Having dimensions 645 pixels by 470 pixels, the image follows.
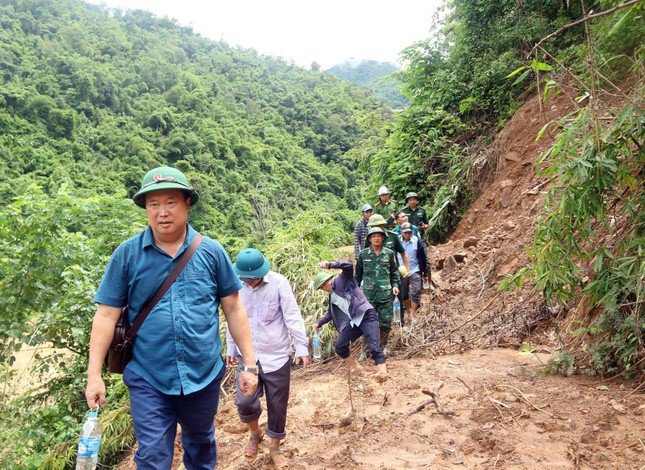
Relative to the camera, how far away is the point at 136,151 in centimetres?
4000

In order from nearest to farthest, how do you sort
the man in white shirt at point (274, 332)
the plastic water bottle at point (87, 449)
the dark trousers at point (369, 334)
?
1. the plastic water bottle at point (87, 449)
2. the man in white shirt at point (274, 332)
3. the dark trousers at point (369, 334)

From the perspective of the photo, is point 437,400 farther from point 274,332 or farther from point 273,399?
point 274,332

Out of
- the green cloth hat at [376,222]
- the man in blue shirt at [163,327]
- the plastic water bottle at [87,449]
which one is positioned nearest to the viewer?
the plastic water bottle at [87,449]

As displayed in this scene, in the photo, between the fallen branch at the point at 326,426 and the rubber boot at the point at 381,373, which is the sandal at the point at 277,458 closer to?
the fallen branch at the point at 326,426

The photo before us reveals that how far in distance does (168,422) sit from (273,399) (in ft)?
3.82

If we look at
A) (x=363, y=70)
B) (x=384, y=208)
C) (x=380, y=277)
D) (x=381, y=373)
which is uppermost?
(x=363, y=70)

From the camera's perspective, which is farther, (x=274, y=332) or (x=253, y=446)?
(x=253, y=446)

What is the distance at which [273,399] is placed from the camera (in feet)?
10.8

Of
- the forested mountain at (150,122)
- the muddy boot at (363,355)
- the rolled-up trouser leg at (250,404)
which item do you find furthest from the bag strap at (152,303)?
the forested mountain at (150,122)

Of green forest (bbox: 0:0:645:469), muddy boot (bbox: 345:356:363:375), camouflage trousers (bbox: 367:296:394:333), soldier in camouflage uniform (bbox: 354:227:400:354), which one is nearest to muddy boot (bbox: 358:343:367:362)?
muddy boot (bbox: 345:356:363:375)

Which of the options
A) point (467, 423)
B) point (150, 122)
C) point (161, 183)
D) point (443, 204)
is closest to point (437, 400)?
point (467, 423)

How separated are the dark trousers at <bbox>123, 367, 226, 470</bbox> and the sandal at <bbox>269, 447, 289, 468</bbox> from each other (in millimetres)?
991

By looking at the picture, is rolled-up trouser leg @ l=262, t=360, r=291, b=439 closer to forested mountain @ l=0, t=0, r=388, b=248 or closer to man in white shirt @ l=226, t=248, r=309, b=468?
man in white shirt @ l=226, t=248, r=309, b=468

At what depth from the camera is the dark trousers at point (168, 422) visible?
2135mm
